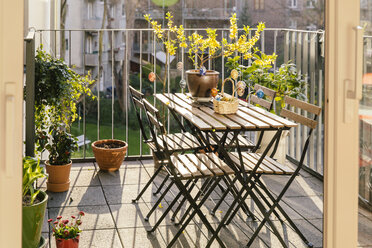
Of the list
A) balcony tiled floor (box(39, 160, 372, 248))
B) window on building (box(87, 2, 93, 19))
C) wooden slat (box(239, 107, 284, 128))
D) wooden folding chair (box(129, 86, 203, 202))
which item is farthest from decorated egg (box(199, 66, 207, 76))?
window on building (box(87, 2, 93, 19))

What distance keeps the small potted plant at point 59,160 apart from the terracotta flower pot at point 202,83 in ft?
3.68

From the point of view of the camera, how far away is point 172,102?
4.14 metres

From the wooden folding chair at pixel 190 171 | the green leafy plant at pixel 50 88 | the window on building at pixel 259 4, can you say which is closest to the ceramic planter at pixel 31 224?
the wooden folding chair at pixel 190 171

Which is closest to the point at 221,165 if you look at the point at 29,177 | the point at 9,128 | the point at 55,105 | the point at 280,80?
the point at 29,177

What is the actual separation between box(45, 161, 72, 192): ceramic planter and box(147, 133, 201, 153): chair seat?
81 centimetres

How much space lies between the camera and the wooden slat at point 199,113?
3.33m

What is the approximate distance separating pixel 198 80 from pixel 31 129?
1264 mm

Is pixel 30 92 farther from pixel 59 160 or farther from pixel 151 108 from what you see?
pixel 151 108

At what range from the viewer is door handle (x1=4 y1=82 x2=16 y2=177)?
1.80 meters

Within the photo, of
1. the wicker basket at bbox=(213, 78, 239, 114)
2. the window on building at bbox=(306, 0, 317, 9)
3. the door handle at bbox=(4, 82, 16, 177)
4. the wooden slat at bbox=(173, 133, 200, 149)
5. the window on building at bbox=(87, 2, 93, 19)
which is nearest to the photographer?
the door handle at bbox=(4, 82, 16, 177)

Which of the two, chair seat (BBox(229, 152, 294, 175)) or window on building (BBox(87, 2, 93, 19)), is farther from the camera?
window on building (BBox(87, 2, 93, 19))

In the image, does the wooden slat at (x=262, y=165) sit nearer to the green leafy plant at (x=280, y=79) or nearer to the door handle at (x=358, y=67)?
the green leafy plant at (x=280, y=79)

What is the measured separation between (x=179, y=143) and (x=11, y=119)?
7.83 ft

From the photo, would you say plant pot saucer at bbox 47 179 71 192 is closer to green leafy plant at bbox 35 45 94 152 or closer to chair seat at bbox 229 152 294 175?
green leafy plant at bbox 35 45 94 152
